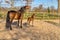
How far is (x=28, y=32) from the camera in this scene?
660 cm

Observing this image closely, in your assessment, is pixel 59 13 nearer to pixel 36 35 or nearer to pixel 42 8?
pixel 42 8

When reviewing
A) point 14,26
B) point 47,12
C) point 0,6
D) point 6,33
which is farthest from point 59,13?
point 6,33

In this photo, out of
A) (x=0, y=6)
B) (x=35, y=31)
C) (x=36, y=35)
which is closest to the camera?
(x=36, y=35)

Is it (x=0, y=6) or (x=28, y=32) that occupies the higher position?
(x=0, y=6)

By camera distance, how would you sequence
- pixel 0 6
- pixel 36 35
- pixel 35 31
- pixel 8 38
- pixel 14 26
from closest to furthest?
1. pixel 8 38
2. pixel 36 35
3. pixel 35 31
4. pixel 14 26
5. pixel 0 6

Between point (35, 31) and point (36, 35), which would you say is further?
point (35, 31)

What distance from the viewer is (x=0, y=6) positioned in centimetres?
987

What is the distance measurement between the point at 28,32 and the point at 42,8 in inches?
155

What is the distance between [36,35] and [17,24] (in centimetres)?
151

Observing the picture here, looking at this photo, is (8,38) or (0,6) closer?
(8,38)

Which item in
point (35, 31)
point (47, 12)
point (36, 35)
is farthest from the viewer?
point (47, 12)

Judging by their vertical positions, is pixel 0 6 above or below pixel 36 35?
above

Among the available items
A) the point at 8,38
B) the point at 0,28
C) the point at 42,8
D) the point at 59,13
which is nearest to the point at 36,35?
the point at 8,38

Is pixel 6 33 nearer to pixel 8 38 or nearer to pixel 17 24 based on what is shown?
pixel 8 38
